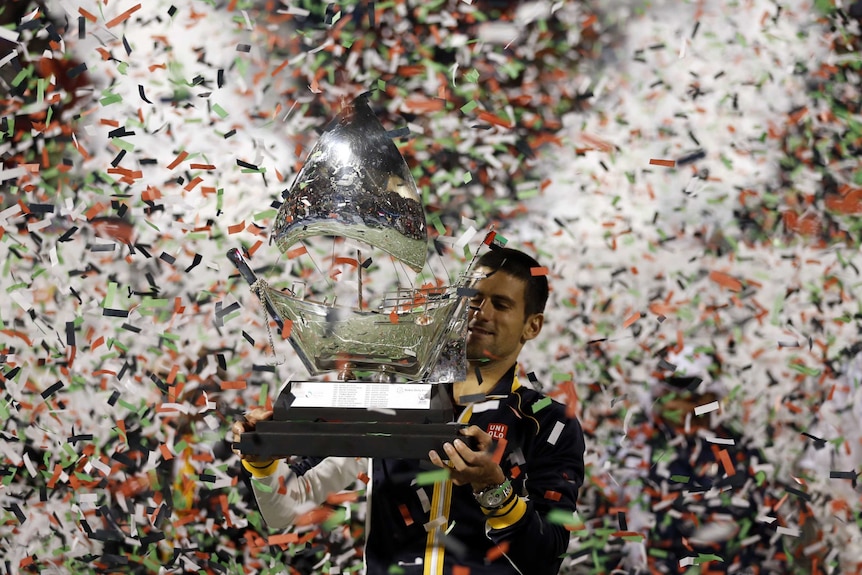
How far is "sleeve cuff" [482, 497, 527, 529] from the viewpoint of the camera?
1.27m

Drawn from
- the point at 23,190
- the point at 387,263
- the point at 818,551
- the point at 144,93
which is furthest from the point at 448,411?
the point at 23,190

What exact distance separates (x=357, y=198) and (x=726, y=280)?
1092 millimetres

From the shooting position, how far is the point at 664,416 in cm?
203

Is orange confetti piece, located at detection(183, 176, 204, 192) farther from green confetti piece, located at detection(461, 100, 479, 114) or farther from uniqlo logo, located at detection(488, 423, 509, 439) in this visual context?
uniqlo logo, located at detection(488, 423, 509, 439)

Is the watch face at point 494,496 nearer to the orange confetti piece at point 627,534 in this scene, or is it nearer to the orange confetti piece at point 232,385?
the orange confetti piece at point 627,534

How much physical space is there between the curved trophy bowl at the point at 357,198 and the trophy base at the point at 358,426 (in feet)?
0.87

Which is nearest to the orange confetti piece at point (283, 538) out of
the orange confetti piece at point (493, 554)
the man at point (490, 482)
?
the man at point (490, 482)

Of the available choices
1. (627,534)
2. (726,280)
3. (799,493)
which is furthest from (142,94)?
(799,493)

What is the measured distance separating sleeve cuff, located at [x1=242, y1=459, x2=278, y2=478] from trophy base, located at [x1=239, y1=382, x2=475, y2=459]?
0.18 feet

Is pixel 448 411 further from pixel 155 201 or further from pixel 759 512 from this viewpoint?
pixel 155 201

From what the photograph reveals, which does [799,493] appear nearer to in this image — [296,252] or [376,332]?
[376,332]

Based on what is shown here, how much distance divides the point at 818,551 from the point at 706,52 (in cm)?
127

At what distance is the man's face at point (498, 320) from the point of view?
1.57 meters

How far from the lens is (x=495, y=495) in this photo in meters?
1.25
